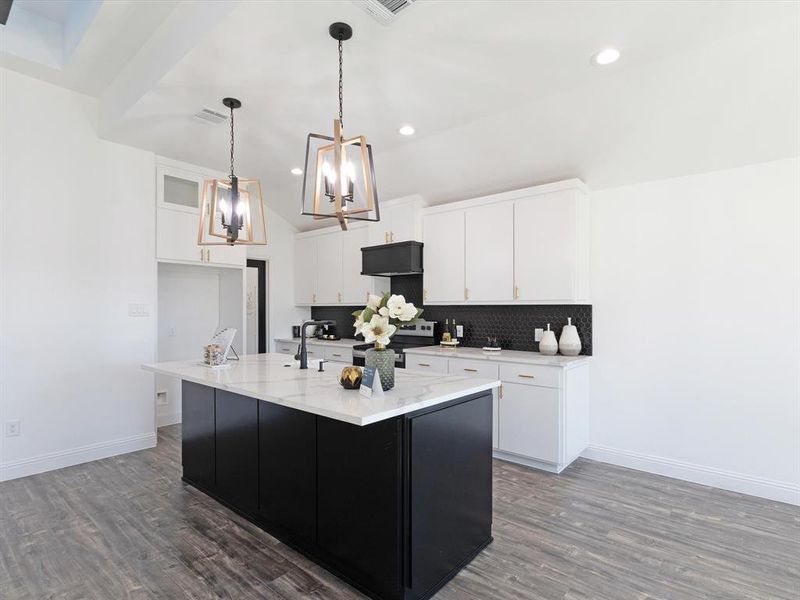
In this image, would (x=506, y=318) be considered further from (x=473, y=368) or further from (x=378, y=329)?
(x=378, y=329)

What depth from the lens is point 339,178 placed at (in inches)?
80.6

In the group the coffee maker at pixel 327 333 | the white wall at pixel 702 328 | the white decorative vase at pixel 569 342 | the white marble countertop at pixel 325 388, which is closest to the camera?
the white marble countertop at pixel 325 388

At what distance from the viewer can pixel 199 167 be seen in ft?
14.9

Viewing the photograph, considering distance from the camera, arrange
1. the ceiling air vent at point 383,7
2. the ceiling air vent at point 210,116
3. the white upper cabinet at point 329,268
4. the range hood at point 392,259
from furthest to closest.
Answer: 1. the white upper cabinet at point 329,268
2. the range hood at point 392,259
3. the ceiling air vent at point 210,116
4. the ceiling air vent at point 383,7

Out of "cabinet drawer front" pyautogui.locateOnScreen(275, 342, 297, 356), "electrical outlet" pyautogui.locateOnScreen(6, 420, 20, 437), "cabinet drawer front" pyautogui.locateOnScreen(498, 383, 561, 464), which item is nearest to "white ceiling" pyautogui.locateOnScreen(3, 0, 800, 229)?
"cabinet drawer front" pyautogui.locateOnScreen(498, 383, 561, 464)

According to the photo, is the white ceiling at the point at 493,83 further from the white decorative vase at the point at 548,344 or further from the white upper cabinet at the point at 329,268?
the white upper cabinet at the point at 329,268

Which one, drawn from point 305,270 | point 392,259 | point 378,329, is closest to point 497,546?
point 378,329

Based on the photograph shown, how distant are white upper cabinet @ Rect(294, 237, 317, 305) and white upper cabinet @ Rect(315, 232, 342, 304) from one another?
93mm

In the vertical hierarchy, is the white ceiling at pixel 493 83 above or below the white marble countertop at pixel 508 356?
above

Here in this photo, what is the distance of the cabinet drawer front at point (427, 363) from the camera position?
4072 millimetres

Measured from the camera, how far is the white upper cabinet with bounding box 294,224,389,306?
521 centimetres

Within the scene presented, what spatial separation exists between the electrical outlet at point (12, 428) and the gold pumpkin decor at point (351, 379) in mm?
3056

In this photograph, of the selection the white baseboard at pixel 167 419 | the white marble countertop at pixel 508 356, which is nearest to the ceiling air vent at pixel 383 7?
the white marble countertop at pixel 508 356

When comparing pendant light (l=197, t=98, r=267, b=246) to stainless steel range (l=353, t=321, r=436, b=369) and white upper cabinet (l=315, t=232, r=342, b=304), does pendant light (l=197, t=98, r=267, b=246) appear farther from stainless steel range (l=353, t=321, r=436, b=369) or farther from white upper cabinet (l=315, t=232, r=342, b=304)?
white upper cabinet (l=315, t=232, r=342, b=304)
